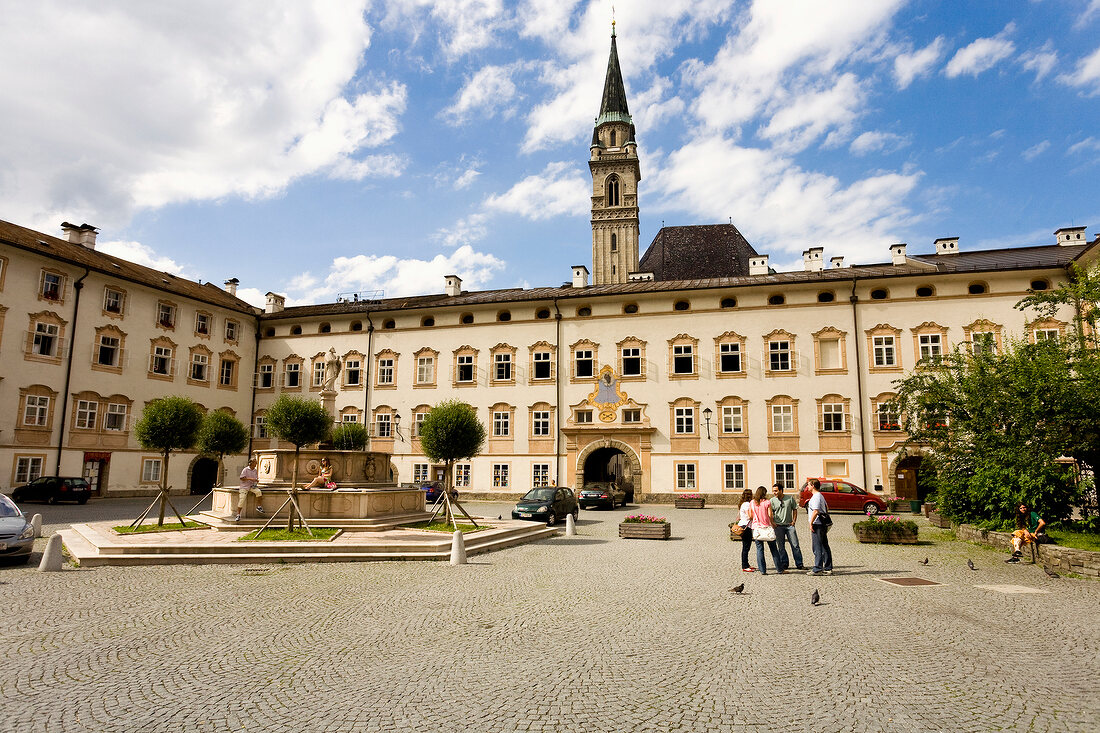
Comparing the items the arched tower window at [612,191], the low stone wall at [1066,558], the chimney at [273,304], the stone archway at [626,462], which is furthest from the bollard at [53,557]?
the arched tower window at [612,191]

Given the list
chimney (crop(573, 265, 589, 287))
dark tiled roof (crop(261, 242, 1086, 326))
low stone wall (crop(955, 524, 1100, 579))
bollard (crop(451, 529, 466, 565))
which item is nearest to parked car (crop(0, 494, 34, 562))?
bollard (crop(451, 529, 466, 565))

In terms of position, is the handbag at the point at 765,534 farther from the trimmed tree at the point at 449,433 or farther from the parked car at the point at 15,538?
the trimmed tree at the point at 449,433

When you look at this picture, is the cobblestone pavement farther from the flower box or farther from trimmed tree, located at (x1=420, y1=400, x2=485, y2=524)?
trimmed tree, located at (x1=420, y1=400, x2=485, y2=524)

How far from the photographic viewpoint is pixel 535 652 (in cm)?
701

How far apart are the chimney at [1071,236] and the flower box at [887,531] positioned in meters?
30.5

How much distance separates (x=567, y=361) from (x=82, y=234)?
2900cm

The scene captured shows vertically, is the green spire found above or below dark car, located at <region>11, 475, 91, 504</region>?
above

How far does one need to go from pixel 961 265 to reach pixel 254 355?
42559 mm

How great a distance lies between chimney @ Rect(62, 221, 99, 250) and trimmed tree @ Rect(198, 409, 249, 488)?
12.8 meters

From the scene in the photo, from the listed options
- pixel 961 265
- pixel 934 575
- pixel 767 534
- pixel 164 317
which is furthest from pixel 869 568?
pixel 164 317

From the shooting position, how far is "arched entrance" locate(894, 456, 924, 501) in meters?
31.8

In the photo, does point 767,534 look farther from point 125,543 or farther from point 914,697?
point 125,543

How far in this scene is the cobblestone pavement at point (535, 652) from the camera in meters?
5.29

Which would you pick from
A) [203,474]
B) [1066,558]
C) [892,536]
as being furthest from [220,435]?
[1066,558]
